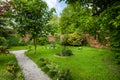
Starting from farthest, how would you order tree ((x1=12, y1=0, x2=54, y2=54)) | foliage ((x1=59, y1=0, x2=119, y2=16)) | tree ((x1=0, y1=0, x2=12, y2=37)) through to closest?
tree ((x1=12, y1=0, x2=54, y2=54)) → tree ((x1=0, y1=0, x2=12, y2=37)) → foliage ((x1=59, y1=0, x2=119, y2=16))

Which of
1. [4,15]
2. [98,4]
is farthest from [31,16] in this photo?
[98,4]

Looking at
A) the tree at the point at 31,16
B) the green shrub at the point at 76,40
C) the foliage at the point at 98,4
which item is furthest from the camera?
the green shrub at the point at 76,40

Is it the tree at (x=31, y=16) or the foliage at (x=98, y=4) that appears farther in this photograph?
the tree at (x=31, y=16)

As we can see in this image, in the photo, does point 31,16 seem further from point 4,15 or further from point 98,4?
point 98,4

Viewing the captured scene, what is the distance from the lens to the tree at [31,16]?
1603 cm

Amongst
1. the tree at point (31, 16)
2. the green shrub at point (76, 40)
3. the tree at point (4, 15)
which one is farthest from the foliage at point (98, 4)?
the green shrub at point (76, 40)

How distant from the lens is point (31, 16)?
16.8 metres

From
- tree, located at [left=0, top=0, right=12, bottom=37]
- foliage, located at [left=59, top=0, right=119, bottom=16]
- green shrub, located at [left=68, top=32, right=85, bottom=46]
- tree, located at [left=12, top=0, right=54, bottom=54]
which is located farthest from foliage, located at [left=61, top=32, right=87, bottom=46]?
foliage, located at [left=59, top=0, right=119, bottom=16]

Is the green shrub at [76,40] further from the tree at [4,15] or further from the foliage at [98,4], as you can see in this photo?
the foliage at [98,4]

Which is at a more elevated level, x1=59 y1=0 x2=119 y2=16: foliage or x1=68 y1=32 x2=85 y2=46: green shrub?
x1=59 y1=0 x2=119 y2=16: foliage

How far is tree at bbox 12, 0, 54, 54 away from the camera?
16.0 metres

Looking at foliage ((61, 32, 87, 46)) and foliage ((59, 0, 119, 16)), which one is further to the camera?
foliage ((61, 32, 87, 46))

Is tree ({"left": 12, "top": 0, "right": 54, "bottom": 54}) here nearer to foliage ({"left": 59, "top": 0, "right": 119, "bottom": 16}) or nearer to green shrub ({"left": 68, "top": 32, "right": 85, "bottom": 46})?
green shrub ({"left": 68, "top": 32, "right": 85, "bottom": 46})

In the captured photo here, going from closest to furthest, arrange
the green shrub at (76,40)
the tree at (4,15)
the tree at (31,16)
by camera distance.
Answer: the tree at (4,15), the tree at (31,16), the green shrub at (76,40)
